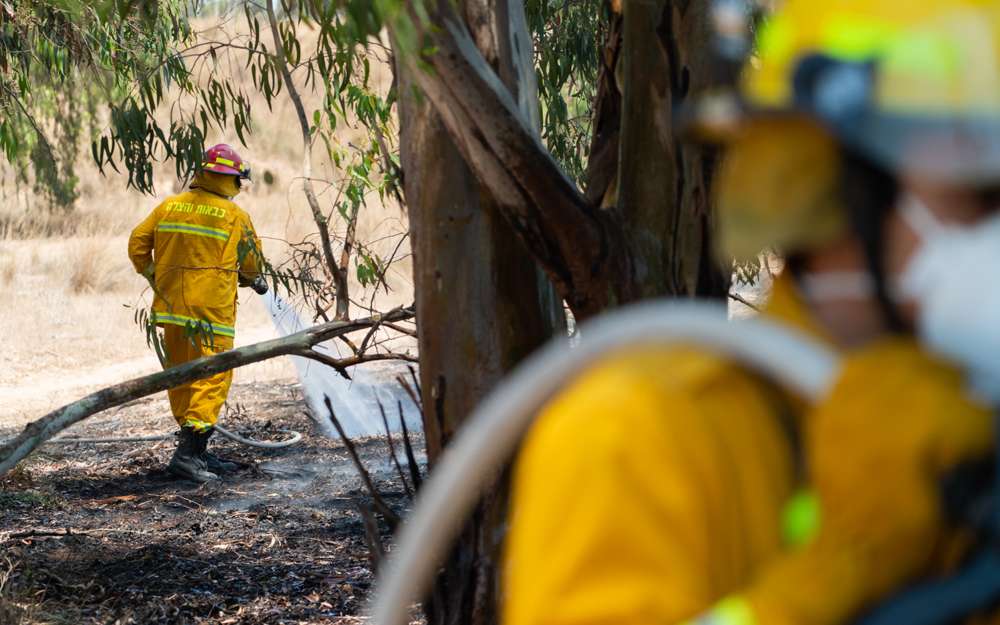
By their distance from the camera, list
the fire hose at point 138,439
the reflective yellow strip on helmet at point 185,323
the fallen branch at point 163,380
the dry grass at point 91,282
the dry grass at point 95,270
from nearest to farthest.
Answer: the fallen branch at point 163,380 < the reflective yellow strip on helmet at point 185,323 < the fire hose at point 138,439 < the dry grass at point 91,282 < the dry grass at point 95,270

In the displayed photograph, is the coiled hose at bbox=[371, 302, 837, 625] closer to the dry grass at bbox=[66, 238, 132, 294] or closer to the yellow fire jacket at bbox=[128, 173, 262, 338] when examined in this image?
the yellow fire jacket at bbox=[128, 173, 262, 338]

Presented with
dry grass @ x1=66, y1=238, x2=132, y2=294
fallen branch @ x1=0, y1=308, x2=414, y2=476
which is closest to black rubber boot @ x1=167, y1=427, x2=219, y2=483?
fallen branch @ x1=0, y1=308, x2=414, y2=476

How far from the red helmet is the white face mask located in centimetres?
706

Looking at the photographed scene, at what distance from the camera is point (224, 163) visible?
7.77 m

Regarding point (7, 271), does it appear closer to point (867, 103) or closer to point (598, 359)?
point (598, 359)

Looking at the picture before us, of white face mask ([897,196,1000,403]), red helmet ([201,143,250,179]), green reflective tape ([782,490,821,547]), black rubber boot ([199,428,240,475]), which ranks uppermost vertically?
white face mask ([897,196,1000,403])

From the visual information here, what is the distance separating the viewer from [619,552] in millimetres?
930

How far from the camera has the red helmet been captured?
25.3ft

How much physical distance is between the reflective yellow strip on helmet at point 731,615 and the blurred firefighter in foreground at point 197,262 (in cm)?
693

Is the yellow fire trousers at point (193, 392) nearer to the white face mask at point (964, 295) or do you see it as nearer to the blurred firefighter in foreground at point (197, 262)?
the blurred firefighter in foreground at point (197, 262)

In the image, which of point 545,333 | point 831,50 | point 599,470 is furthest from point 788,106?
point 545,333

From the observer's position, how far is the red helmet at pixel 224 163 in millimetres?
7703

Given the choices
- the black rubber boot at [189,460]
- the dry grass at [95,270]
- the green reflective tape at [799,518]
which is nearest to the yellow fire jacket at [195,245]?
the black rubber boot at [189,460]

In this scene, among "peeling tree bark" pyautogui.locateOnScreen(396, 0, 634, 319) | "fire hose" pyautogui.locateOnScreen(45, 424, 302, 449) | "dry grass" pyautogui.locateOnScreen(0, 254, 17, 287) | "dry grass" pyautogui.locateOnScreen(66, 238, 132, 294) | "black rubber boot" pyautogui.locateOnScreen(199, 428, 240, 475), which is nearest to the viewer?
"peeling tree bark" pyautogui.locateOnScreen(396, 0, 634, 319)
